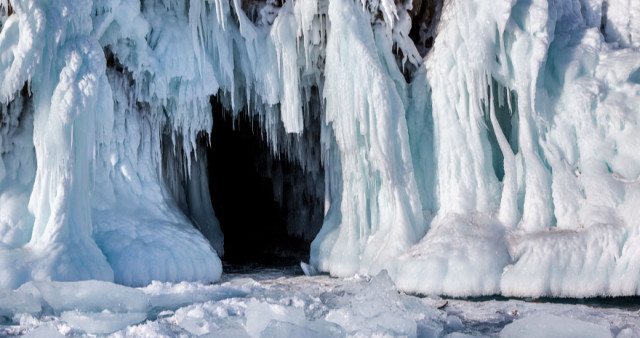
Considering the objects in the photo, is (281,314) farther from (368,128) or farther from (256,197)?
(256,197)

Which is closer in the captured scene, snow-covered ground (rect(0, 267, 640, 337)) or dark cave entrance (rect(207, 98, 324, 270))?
snow-covered ground (rect(0, 267, 640, 337))

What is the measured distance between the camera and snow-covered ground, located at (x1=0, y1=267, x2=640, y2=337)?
520 cm

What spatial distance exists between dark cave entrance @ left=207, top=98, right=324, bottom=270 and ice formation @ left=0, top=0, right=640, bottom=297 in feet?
11.3

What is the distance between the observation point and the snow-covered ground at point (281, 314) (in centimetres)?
Answer: 520

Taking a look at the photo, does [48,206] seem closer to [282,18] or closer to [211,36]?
[211,36]

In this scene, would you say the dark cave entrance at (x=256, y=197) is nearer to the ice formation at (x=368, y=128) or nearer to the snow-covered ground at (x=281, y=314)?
the ice formation at (x=368, y=128)

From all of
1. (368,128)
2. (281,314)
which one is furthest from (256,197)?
(281,314)

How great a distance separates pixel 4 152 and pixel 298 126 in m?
4.35

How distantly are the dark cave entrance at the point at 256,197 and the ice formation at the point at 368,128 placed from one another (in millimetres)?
3441

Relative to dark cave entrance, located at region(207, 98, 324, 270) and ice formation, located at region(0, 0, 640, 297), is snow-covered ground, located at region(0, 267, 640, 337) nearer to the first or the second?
ice formation, located at region(0, 0, 640, 297)

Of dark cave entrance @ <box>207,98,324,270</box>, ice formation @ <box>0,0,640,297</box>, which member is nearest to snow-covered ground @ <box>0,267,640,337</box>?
ice formation @ <box>0,0,640,297</box>

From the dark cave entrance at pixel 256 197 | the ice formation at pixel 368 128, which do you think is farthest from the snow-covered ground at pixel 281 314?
the dark cave entrance at pixel 256 197

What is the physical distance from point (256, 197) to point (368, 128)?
24.0ft

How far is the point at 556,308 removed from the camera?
6.64 meters
